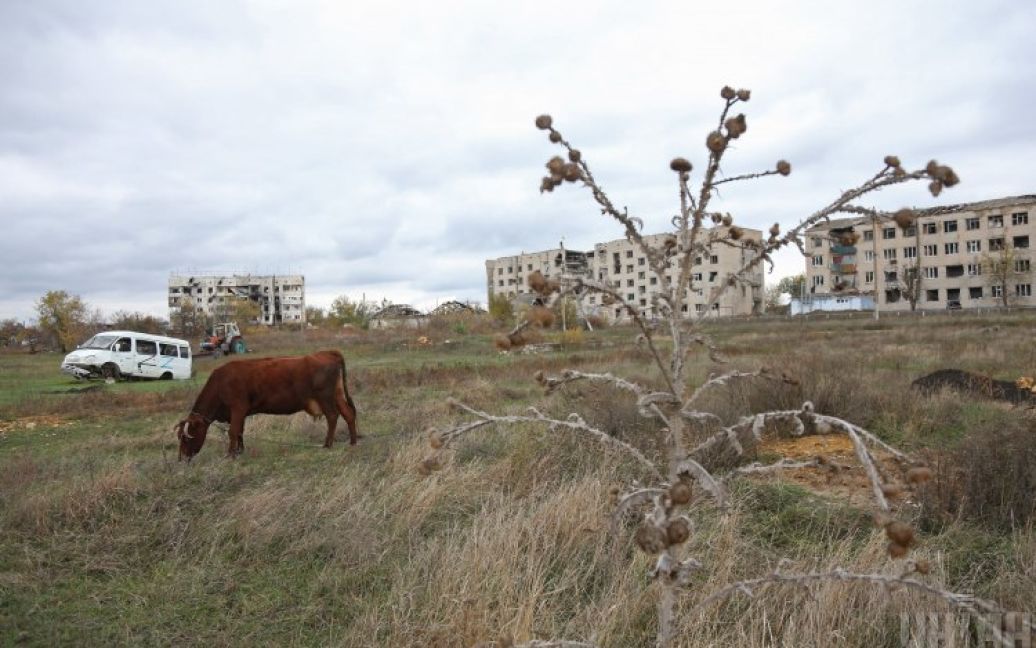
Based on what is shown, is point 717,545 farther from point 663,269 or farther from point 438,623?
point 663,269

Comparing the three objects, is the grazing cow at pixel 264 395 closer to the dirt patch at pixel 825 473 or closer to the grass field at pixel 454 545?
the grass field at pixel 454 545

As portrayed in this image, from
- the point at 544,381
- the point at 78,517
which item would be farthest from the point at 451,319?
the point at 544,381

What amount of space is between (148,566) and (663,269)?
450cm

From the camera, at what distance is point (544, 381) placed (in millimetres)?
1915

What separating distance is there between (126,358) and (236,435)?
18.8 metres

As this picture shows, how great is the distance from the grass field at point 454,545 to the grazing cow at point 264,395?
45 centimetres

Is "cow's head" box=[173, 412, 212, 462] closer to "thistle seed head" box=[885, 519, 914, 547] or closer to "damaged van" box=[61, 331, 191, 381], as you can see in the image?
"thistle seed head" box=[885, 519, 914, 547]

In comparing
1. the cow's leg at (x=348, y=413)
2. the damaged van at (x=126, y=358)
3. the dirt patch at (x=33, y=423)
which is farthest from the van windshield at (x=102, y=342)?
the cow's leg at (x=348, y=413)

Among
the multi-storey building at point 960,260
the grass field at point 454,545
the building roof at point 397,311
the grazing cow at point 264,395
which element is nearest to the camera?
the grass field at point 454,545

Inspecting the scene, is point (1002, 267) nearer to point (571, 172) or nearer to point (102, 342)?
point (102, 342)

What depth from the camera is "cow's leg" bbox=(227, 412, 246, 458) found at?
26.9 feet

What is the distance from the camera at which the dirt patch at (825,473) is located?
5.34 meters

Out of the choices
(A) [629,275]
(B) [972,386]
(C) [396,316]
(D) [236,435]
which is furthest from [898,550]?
(C) [396,316]

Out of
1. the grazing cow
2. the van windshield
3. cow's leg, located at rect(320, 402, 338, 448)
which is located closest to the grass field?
the grazing cow
